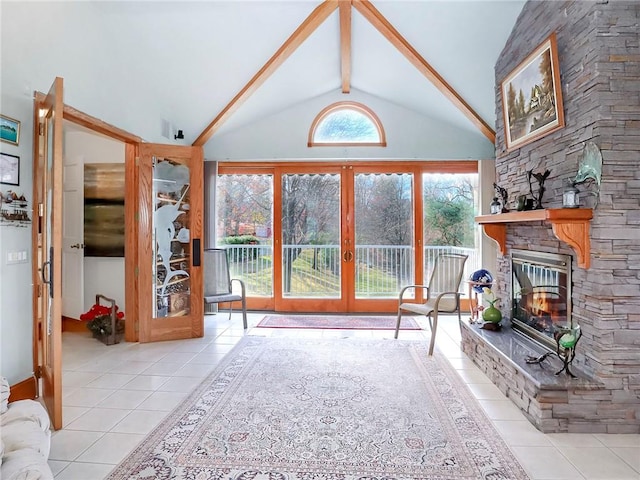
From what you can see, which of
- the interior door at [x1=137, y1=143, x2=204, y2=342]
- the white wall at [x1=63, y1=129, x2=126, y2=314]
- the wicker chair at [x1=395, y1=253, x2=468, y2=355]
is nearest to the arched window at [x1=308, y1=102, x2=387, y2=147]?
the interior door at [x1=137, y1=143, x2=204, y2=342]

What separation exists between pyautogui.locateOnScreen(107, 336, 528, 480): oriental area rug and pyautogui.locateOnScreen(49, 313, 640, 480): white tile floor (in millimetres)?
109

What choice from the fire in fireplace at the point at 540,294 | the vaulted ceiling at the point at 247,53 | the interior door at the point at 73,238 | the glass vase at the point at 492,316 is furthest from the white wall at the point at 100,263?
the fire in fireplace at the point at 540,294

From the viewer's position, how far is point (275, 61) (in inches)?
157

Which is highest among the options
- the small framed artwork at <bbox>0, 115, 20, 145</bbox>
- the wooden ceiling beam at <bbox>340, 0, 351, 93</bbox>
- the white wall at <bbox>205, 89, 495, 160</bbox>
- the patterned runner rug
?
the wooden ceiling beam at <bbox>340, 0, 351, 93</bbox>

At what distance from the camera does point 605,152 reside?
2.27m

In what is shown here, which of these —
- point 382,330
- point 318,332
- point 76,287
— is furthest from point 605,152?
point 76,287

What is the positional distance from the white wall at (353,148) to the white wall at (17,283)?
A: 2910mm

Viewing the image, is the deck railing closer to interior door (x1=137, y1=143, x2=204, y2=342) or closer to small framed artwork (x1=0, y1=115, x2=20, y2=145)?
interior door (x1=137, y1=143, x2=204, y2=342)

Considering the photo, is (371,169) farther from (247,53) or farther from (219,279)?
(219,279)

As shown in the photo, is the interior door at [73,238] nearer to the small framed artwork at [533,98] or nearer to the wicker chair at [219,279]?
the wicker chair at [219,279]

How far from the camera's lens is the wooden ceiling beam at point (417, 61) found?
3475 mm

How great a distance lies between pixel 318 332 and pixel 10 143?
133 inches

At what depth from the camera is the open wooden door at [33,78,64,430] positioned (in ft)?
7.34

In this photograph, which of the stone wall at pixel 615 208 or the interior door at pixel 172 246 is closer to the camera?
the stone wall at pixel 615 208
